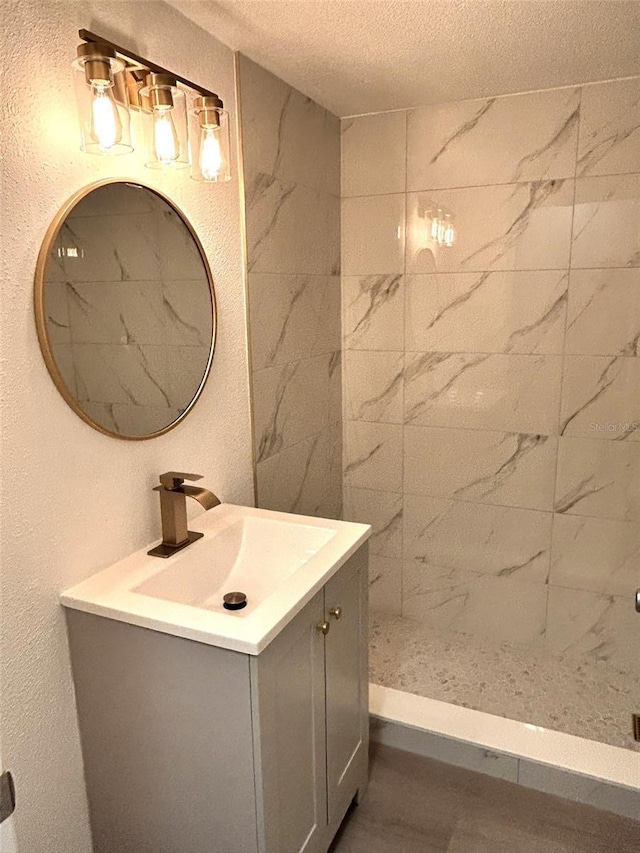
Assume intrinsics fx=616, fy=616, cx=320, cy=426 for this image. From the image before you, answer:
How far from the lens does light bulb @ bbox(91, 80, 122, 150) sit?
1.25 meters

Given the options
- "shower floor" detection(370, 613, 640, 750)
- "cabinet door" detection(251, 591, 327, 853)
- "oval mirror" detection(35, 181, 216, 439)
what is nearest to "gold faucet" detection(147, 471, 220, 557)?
"oval mirror" detection(35, 181, 216, 439)

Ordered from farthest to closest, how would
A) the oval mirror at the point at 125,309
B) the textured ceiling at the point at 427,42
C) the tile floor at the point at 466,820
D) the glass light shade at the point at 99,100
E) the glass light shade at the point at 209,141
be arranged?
the tile floor at the point at 466,820, the textured ceiling at the point at 427,42, the glass light shade at the point at 209,141, the oval mirror at the point at 125,309, the glass light shade at the point at 99,100

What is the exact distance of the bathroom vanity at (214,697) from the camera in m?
1.25

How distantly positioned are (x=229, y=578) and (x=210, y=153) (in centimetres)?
111

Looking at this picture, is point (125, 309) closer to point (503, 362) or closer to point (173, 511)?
point (173, 511)

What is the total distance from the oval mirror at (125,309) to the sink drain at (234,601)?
0.46 meters

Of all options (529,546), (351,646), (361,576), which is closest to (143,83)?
(361,576)

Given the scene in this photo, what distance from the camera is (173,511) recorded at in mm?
1600

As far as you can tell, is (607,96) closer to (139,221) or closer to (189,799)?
(139,221)

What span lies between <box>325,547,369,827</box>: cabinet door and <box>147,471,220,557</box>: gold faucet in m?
0.41

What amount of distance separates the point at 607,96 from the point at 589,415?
3.62 ft

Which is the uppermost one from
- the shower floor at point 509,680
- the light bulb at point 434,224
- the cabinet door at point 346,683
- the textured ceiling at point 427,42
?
the textured ceiling at point 427,42

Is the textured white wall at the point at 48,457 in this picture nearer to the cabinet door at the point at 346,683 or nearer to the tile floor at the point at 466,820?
the cabinet door at the point at 346,683

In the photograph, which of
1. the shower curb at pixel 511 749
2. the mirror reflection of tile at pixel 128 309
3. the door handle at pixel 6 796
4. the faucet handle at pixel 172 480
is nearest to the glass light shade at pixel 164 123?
the mirror reflection of tile at pixel 128 309
